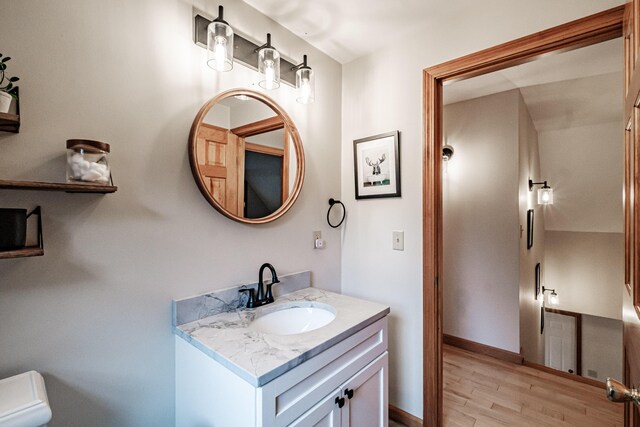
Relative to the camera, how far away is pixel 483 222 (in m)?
2.83

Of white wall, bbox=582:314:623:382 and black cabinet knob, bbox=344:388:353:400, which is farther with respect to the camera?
white wall, bbox=582:314:623:382

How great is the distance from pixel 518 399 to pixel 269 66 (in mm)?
2731

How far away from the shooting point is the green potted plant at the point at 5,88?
0.80m

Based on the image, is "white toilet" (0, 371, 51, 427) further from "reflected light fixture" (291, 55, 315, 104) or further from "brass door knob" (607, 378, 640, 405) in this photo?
"reflected light fixture" (291, 55, 315, 104)

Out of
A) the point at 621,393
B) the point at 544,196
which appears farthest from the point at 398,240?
the point at 544,196

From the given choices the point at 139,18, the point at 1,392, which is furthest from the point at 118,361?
Answer: the point at 139,18

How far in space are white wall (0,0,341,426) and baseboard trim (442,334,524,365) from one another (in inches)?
99.7

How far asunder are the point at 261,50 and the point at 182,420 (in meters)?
1.69

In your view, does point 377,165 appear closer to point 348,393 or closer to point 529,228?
point 348,393

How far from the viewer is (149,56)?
1.16 meters

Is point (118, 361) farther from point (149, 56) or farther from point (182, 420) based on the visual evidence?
point (149, 56)

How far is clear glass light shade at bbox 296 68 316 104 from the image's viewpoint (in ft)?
5.35

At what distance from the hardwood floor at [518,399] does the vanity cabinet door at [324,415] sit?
115 centimetres

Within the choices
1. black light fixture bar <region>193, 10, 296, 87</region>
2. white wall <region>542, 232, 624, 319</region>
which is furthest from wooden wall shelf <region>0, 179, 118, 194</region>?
white wall <region>542, 232, 624, 319</region>
